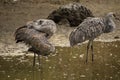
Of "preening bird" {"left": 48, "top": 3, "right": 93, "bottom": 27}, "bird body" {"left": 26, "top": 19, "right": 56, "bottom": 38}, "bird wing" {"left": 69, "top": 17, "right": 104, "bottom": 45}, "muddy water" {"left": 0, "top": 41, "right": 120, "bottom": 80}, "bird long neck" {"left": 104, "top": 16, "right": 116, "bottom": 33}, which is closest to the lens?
"muddy water" {"left": 0, "top": 41, "right": 120, "bottom": 80}

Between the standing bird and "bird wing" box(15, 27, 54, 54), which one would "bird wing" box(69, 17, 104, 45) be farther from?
"bird wing" box(15, 27, 54, 54)

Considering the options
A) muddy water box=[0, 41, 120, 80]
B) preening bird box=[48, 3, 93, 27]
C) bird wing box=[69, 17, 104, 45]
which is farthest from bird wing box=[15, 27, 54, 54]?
preening bird box=[48, 3, 93, 27]

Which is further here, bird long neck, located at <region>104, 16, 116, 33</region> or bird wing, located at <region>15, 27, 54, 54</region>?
bird long neck, located at <region>104, 16, 116, 33</region>

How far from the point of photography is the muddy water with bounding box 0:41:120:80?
313 inches

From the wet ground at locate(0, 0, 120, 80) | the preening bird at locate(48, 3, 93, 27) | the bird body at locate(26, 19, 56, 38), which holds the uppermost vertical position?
the bird body at locate(26, 19, 56, 38)

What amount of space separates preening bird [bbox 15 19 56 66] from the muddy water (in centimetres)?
42

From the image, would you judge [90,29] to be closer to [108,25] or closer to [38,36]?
[108,25]

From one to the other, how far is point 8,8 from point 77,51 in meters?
4.98

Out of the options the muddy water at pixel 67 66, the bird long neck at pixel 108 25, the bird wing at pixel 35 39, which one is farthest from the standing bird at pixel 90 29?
the bird wing at pixel 35 39

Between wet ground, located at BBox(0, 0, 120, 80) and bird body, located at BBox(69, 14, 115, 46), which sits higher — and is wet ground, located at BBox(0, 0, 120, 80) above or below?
below

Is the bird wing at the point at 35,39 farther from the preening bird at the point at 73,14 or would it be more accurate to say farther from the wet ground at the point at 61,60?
the preening bird at the point at 73,14

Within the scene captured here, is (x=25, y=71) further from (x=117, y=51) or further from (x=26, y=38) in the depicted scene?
(x=117, y=51)

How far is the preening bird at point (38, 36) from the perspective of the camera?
26.2 feet

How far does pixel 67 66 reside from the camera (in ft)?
28.2
